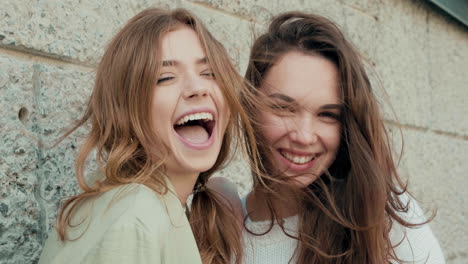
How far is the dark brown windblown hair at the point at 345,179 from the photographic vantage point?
5.59 ft

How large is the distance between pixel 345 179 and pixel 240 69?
67cm

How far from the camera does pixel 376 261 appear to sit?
167 centimetres

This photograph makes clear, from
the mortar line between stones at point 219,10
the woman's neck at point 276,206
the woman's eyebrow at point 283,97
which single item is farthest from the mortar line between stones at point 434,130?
the woman's eyebrow at point 283,97

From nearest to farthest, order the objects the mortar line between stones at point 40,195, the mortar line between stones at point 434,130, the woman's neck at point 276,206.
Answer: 1. the mortar line between stones at point 40,195
2. the woman's neck at point 276,206
3. the mortar line between stones at point 434,130

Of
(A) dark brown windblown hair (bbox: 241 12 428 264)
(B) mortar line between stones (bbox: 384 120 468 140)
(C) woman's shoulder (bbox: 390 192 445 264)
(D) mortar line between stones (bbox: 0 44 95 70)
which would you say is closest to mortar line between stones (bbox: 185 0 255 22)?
(A) dark brown windblown hair (bbox: 241 12 428 264)

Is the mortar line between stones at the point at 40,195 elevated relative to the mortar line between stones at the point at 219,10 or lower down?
lower down

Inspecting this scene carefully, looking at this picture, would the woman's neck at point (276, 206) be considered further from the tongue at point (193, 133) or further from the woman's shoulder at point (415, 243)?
the tongue at point (193, 133)

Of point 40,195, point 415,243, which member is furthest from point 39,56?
point 415,243

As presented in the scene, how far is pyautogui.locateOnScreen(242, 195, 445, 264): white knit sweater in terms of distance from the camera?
5.56 feet

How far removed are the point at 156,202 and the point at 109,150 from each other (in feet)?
0.85

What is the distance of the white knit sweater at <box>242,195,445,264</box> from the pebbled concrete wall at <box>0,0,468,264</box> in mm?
461

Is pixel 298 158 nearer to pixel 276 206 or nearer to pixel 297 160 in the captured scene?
pixel 297 160

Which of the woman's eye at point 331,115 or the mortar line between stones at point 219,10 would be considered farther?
the mortar line between stones at point 219,10

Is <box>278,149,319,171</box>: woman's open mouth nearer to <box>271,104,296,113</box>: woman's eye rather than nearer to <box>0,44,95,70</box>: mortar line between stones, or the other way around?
<box>271,104,296,113</box>: woman's eye
